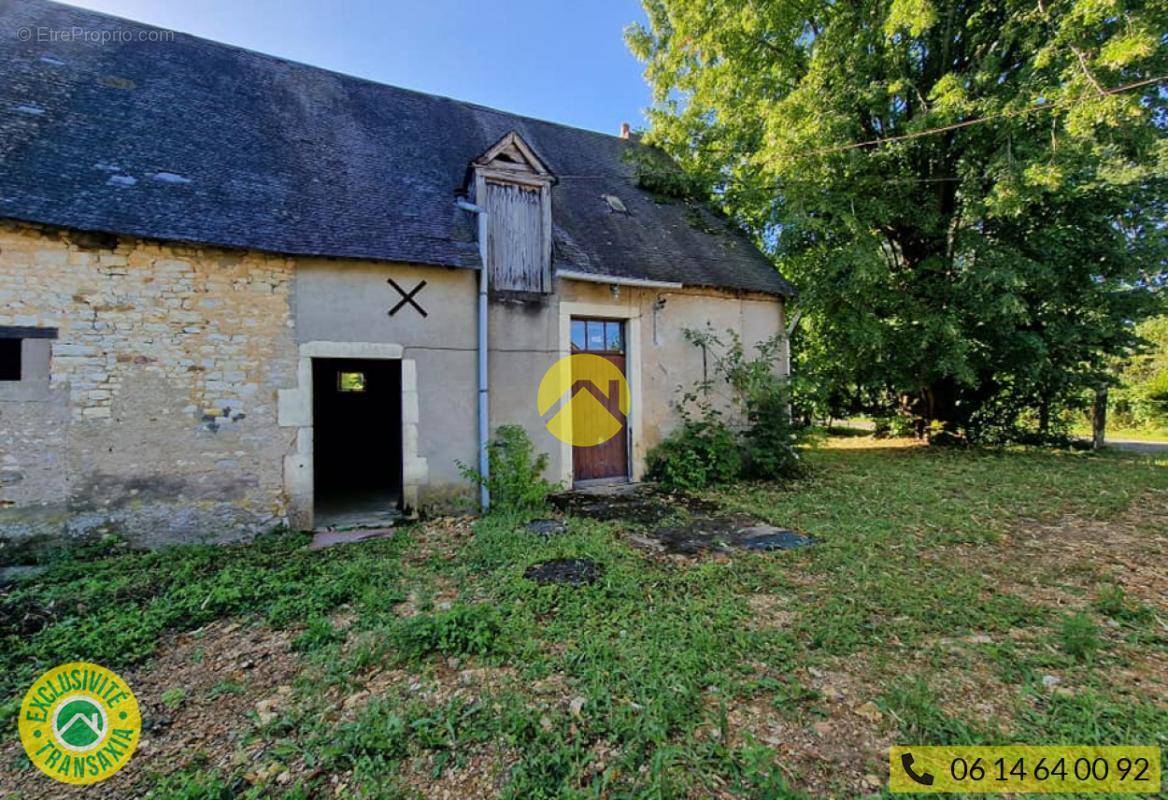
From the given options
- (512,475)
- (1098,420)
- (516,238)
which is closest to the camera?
(512,475)

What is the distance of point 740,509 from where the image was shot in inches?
248

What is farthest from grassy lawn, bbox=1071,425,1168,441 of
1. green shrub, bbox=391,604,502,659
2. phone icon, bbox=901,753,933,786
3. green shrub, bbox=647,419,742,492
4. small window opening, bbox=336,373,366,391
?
small window opening, bbox=336,373,366,391

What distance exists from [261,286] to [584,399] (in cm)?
444

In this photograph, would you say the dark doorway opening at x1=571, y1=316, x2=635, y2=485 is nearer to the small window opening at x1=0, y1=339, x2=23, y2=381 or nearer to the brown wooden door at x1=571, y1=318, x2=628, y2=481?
the brown wooden door at x1=571, y1=318, x2=628, y2=481

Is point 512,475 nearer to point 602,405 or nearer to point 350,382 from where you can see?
point 602,405

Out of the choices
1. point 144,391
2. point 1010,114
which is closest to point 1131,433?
point 1010,114

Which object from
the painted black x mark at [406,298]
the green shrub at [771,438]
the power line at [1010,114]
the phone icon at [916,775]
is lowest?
the phone icon at [916,775]

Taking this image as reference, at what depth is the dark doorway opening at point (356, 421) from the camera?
9.67 metres

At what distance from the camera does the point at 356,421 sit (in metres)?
10.5

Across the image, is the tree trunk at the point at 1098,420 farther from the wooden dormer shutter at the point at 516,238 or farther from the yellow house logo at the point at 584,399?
the wooden dormer shutter at the point at 516,238

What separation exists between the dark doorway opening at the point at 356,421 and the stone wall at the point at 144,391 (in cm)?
360

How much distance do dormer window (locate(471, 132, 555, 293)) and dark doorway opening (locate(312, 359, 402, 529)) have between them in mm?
3633

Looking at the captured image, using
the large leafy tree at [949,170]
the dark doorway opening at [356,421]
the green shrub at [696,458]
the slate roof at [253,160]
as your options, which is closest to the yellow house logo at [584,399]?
the green shrub at [696,458]

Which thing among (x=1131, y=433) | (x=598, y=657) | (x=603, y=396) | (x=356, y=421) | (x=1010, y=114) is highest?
(x=1010, y=114)
